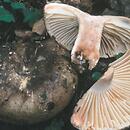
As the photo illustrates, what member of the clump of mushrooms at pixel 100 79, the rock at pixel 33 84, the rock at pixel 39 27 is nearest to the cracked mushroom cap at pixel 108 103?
the clump of mushrooms at pixel 100 79

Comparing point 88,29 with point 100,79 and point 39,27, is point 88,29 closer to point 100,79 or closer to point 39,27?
point 100,79

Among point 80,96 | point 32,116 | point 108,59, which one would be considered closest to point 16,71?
point 32,116

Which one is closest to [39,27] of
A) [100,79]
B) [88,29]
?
[88,29]

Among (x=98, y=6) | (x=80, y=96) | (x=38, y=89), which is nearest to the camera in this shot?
(x=38, y=89)

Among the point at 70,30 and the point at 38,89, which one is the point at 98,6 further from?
the point at 38,89

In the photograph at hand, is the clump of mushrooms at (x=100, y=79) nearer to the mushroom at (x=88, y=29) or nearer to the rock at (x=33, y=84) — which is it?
the mushroom at (x=88, y=29)

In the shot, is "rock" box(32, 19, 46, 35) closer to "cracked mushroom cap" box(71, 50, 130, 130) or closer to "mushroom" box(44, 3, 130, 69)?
"mushroom" box(44, 3, 130, 69)
